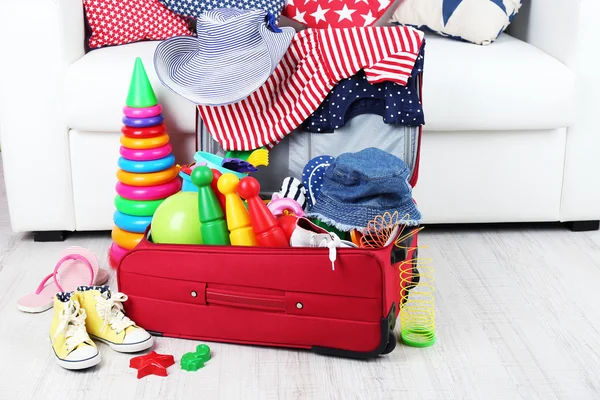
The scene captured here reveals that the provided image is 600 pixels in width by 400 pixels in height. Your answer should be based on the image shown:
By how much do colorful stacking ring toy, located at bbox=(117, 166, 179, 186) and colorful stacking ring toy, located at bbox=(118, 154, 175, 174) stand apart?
10mm

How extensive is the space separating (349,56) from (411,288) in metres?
0.54

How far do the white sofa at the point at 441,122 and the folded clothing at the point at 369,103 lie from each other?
13 centimetres

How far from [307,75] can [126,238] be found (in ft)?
1.86

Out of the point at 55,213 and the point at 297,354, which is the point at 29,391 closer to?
the point at 297,354

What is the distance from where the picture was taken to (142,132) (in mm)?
1787

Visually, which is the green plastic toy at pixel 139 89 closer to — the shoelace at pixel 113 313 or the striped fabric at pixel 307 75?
the striped fabric at pixel 307 75

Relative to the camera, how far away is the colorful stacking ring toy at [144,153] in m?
1.79

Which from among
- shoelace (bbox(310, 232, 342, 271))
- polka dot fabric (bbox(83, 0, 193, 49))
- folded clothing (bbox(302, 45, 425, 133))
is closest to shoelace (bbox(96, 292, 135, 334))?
shoelace (bbox(310, 232, 342, 271))

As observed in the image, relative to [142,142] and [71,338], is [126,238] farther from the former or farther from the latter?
[71,338]

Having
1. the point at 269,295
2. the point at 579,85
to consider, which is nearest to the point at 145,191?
the point at 269,295

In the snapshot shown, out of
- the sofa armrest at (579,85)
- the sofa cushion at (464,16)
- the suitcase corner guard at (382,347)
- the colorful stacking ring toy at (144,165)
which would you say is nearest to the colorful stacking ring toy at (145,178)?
the colorful stacking ring toy at (144,165)

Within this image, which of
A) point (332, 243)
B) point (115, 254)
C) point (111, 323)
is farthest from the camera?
point (115, 254)

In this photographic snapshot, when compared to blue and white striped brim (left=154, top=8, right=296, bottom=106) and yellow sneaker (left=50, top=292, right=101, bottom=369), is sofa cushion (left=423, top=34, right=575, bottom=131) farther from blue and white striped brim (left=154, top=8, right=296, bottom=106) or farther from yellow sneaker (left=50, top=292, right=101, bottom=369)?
yellow sneaker (left=50, top=292, right=101, bottom=369)

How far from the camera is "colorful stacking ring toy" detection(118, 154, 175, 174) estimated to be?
1.79 m
